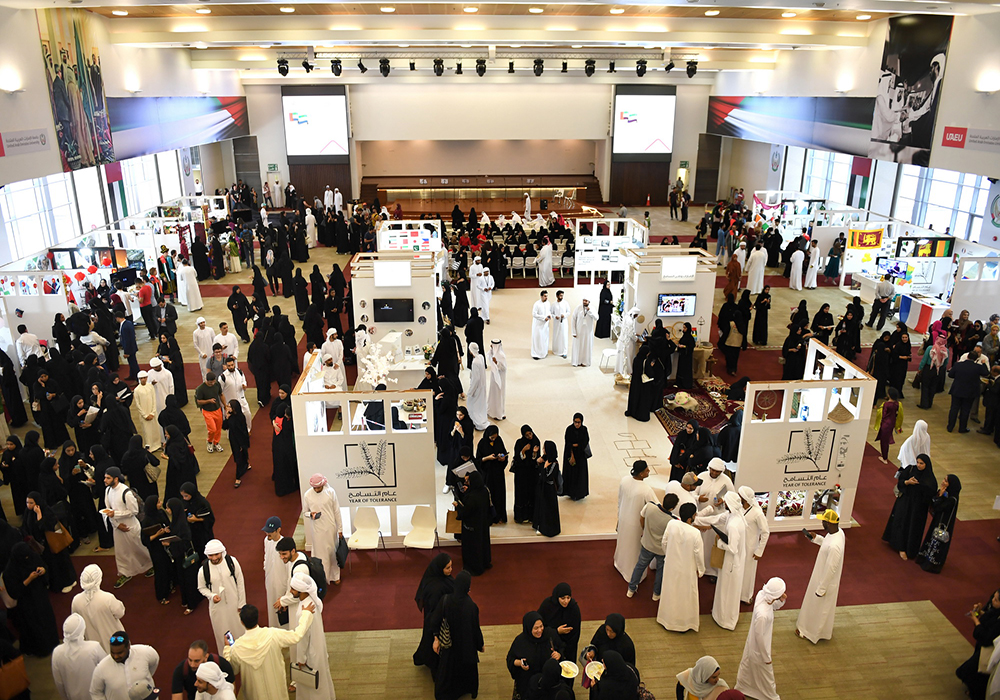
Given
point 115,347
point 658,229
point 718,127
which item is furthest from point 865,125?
point 115,347

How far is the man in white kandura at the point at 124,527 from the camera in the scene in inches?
280

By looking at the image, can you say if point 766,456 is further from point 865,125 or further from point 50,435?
point 865,125

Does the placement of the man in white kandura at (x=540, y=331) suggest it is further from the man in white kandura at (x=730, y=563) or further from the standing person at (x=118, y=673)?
the standing person at (x=118, y=673)

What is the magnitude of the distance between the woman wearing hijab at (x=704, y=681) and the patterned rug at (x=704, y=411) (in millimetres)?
5618

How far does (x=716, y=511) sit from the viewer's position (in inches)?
275

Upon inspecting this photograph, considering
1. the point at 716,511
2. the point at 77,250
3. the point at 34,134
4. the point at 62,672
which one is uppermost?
the point at 34,134

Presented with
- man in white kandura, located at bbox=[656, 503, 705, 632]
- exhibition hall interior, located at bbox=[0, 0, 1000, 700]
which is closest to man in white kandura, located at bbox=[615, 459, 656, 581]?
exhibition hall interior, located at bbox=[0, 0, 1000, 700]

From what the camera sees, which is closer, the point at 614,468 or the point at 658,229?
the point at 614,468

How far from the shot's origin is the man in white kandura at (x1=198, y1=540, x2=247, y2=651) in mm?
5980

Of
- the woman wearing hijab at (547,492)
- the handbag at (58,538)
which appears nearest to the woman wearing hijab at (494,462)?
the woman wearing hijab at (547,492)

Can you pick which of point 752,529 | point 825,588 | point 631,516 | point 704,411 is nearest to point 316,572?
point 631,516

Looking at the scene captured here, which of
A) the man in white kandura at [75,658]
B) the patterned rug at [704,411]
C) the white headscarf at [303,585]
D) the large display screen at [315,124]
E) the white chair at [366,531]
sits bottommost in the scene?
the white chair at [366,531]

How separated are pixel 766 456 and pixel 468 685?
4153 millimetres

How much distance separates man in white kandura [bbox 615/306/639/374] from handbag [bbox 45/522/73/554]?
855cm
